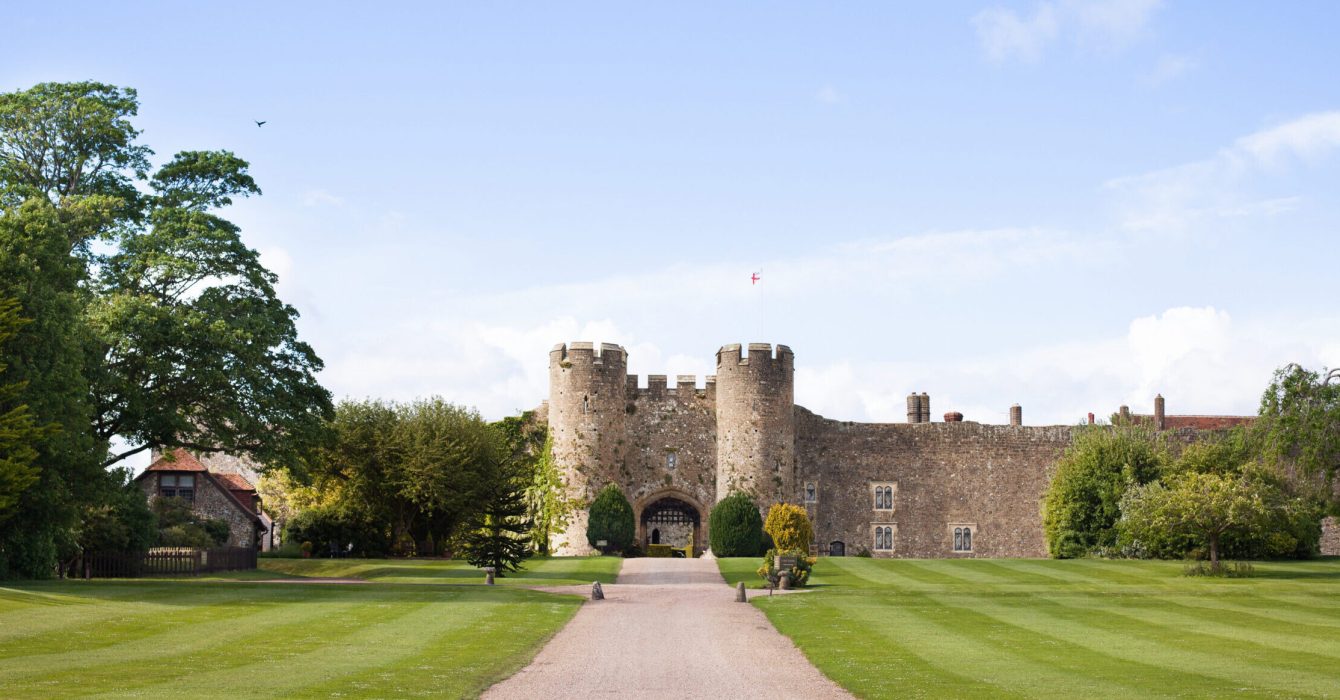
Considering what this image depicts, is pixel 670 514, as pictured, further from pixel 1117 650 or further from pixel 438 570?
pixel 1117 650

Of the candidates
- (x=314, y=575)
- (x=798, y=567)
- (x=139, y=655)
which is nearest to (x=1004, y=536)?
(x=798, y=567)

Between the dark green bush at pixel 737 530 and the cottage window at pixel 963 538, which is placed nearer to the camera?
the dark green bush at pixel 737 530

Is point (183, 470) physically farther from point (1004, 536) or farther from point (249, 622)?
point (1004, 536)

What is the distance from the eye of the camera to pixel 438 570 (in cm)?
4453

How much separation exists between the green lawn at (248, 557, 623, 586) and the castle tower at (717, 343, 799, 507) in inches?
312

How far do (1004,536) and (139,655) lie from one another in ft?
159

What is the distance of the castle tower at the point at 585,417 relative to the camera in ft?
186

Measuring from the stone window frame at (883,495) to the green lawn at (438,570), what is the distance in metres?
15.3

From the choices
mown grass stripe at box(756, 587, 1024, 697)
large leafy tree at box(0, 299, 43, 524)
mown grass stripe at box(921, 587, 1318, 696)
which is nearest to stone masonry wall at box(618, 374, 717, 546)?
mown grass stripe at box(756, 587, 1024, 697)

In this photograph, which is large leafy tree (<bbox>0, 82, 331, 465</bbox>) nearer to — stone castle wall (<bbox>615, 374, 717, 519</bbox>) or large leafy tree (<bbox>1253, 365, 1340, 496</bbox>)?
stone castle wall (<bbox>615, 374, 717, 519</bbox>)

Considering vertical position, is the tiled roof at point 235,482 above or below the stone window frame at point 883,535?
above

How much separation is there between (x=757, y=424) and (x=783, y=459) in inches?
74.9

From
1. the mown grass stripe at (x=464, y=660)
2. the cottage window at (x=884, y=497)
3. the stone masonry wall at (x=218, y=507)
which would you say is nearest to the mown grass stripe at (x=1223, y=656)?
the mown grass stripe at (x=464, y=660)

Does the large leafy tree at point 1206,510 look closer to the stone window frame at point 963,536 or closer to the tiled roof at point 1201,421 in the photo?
the stone window frame at point 963,536
